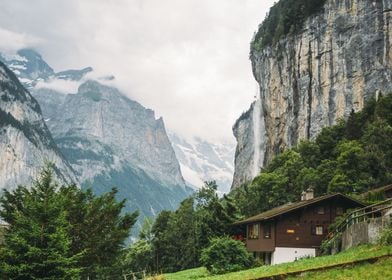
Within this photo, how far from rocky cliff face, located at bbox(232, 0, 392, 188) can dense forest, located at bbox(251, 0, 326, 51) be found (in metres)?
2.02

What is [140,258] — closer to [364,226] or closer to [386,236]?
[364,226]

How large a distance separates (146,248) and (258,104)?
304 ft

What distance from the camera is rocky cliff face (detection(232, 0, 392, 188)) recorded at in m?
103

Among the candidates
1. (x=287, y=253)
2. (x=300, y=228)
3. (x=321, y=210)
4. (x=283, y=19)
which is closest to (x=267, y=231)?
(x=287, y=253)

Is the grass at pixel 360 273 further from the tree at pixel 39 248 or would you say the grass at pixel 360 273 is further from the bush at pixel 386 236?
the tree at pixel 39 248

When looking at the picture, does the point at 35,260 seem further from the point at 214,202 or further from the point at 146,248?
the point at 146,248

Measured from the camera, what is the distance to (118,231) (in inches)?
1751

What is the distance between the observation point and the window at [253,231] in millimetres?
56719

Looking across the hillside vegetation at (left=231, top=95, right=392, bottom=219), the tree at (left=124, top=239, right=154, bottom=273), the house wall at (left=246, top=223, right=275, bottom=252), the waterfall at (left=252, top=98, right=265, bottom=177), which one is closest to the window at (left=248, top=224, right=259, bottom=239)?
the house wall at (left=246, top=223, right=275, bottom=252)

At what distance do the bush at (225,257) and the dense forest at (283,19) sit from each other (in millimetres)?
85384

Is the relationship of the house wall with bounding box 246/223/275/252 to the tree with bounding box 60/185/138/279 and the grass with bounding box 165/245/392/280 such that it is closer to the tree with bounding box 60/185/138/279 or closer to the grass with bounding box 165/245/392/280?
the tree with bounding box 60/185/138/279

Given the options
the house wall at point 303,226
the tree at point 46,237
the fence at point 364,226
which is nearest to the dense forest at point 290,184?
the house wall at point 303,226

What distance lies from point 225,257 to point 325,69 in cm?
7710

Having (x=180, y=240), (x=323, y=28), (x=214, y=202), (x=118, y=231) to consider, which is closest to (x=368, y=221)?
(x=118, y=231)
